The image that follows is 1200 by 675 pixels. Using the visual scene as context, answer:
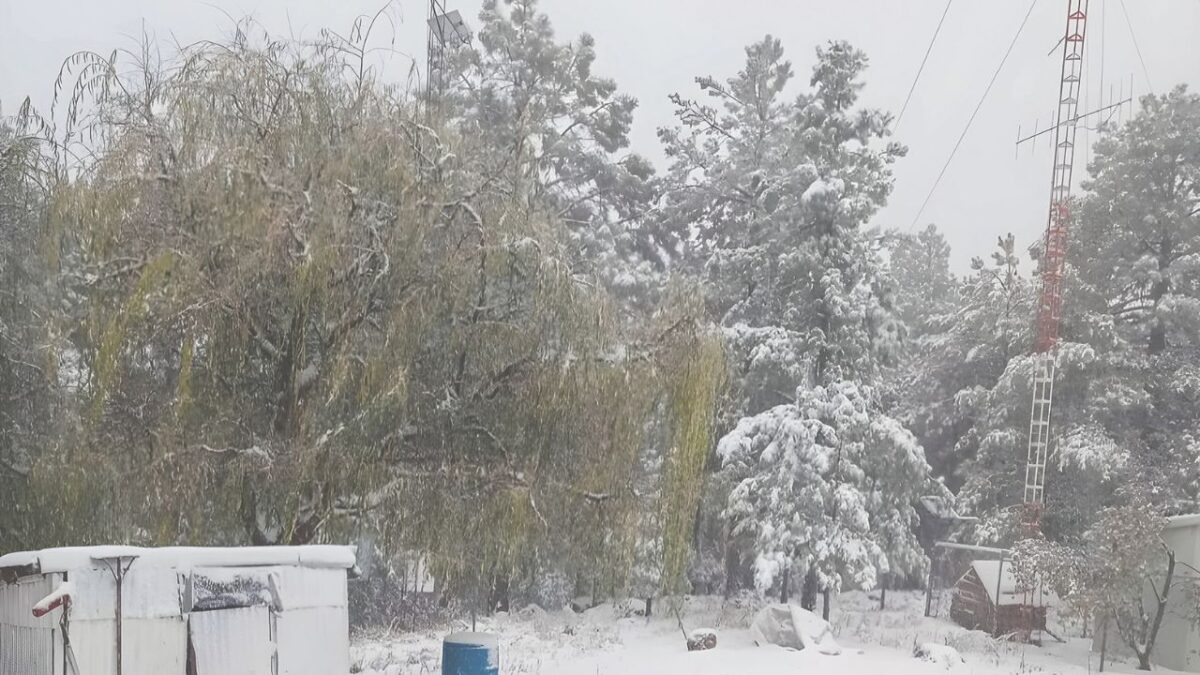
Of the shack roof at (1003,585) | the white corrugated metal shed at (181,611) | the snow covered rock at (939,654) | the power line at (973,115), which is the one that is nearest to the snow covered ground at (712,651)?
the snow covered rock at (939,654)

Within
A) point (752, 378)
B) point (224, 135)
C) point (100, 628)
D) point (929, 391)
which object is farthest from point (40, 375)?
point (929, 391)

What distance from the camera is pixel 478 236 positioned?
14.5 feet

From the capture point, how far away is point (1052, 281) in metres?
5.86

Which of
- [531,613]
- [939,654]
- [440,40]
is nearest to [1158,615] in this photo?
[939,654]

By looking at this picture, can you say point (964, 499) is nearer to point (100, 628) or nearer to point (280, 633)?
point (280, 633)

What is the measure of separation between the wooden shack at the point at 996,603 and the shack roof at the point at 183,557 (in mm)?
4076

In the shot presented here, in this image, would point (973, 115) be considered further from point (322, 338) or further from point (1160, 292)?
point (322, 338)

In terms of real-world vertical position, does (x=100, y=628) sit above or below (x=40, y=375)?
below

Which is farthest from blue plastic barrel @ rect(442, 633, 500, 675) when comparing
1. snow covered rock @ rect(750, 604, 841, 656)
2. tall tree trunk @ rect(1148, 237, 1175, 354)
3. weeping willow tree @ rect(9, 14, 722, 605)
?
tall tree trunk @ rect(1148, 237, 1175, 354)

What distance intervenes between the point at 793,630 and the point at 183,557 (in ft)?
13.7

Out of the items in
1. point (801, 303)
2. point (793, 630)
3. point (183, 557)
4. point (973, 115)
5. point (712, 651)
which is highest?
point (973, 115)

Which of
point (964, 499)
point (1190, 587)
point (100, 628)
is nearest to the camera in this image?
point (100, 628)

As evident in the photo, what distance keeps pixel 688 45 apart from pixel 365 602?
14.7 ft

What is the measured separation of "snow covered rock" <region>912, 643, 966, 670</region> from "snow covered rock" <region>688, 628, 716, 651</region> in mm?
1316
